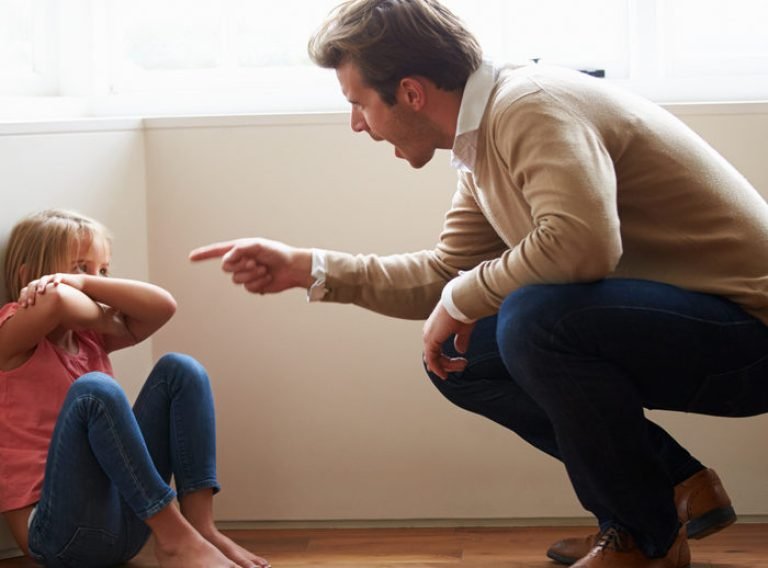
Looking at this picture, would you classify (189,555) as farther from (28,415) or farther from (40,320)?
(40,320)

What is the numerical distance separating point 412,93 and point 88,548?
1.00 metres

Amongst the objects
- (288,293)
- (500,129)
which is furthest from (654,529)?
(288,293)

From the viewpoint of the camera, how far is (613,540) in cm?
204

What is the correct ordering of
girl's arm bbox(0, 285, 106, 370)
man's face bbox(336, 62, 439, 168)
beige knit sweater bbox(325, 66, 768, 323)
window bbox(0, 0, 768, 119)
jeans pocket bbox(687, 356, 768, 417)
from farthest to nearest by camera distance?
window bbox(0, 0, 768, 119)
girl's arm bbox(0, 285, 106, 370)
man's face bbox(336, 62, 439, 168)
jeans pocket bbox(687, 356, 768, 417)
beige knit sweater bbox(325, 66, 768, 323)

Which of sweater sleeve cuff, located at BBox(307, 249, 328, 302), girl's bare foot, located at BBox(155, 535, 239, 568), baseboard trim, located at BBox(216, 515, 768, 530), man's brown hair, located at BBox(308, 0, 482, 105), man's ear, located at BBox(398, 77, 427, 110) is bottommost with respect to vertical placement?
baseboard trim, located at BBox(216, 515, 768, 530)

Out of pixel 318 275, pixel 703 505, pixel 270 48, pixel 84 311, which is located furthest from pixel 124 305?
pixel 703 505

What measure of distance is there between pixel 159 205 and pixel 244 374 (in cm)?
42

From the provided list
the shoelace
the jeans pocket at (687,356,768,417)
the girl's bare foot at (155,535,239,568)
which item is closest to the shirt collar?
the jeans pocket at (687,356,768,417)

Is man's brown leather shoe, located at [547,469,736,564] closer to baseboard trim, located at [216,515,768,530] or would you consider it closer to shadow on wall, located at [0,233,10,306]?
baseboard trim, located at [216,515,768,530]

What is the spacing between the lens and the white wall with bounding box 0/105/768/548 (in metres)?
2.67

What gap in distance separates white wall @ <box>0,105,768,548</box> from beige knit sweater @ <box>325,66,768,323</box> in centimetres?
68

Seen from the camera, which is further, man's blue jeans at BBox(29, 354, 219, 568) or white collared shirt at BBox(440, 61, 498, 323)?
man's blue jeans at BBox(29, 354, 219, 568)

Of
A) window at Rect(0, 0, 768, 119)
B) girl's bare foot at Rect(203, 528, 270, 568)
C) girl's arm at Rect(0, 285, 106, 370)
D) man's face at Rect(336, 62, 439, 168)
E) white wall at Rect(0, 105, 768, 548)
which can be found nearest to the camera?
man's face at Rect(336, 62, 439, 168)

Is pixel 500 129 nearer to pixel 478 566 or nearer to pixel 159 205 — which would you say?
pixel 478 566
